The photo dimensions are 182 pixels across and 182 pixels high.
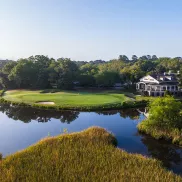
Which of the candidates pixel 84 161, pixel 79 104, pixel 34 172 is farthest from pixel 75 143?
pixel 79 104

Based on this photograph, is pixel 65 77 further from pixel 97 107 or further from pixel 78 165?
pixel 78 165

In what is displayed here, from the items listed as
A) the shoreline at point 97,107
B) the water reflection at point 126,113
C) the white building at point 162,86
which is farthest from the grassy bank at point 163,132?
the white building at point 162,86

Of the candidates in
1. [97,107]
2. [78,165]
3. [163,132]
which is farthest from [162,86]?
[78,165]

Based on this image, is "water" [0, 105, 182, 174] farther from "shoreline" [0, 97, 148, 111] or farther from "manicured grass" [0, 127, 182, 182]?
"manicured grass" [0, 127, 182, 182]

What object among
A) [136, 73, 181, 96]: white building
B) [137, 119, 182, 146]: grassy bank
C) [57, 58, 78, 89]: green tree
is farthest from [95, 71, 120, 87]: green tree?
[137, 119, 182, 146]: grassy bank

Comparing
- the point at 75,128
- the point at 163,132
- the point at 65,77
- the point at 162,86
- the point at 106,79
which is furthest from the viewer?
the point at 106,79

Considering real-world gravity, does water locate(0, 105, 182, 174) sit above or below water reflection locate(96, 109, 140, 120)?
below
